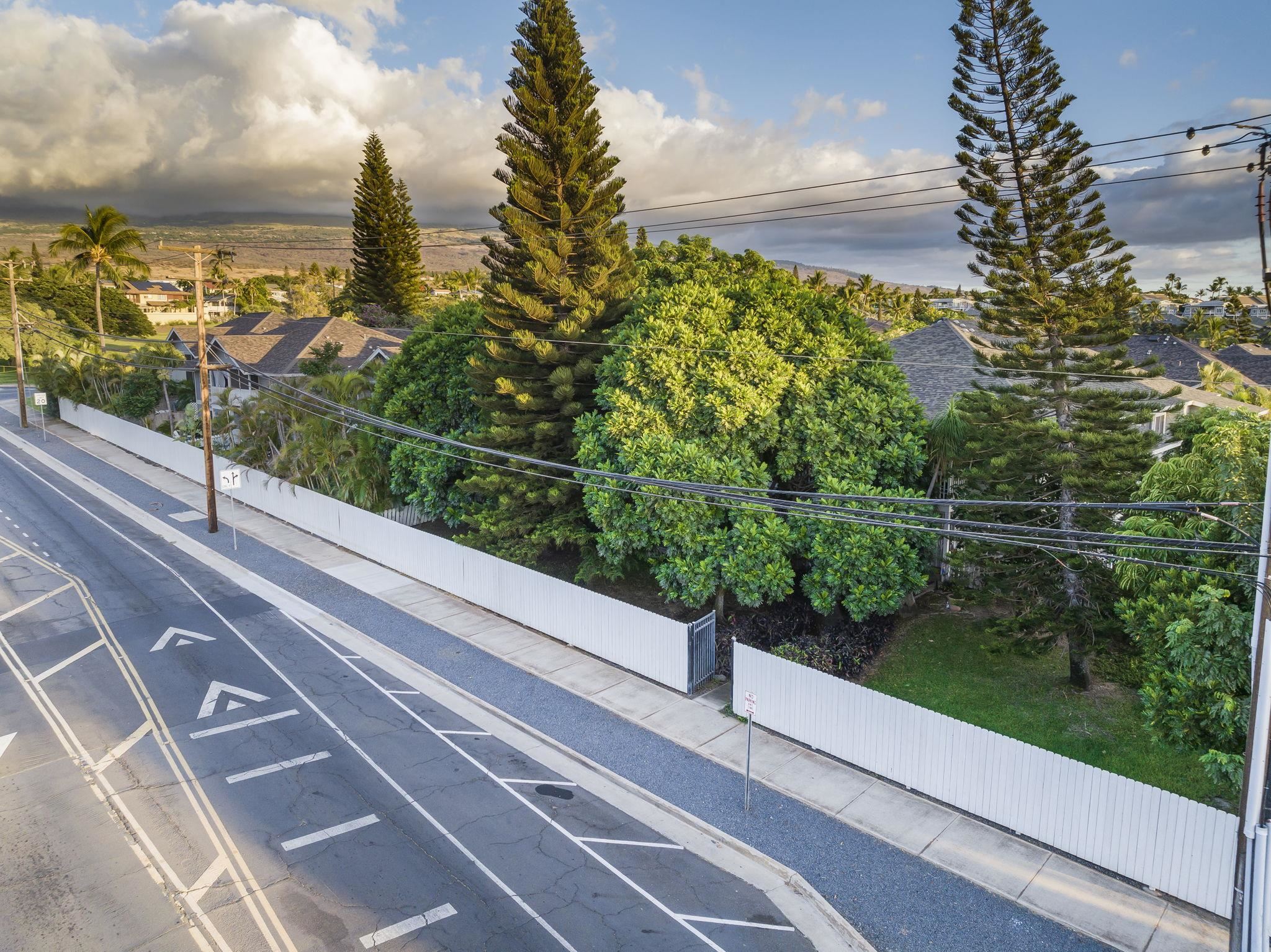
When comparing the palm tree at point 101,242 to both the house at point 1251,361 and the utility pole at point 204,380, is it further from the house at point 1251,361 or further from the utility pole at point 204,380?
the house at point 1251,361

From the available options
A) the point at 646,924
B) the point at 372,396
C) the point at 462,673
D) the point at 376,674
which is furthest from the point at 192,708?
the point at 372,396

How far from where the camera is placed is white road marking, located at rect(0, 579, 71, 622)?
19.4 metres

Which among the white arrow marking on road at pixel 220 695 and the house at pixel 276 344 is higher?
the house at pixel 276 344

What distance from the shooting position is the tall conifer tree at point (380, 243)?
66000 millimetres

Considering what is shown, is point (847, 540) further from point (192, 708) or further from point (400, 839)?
point (192, 708)

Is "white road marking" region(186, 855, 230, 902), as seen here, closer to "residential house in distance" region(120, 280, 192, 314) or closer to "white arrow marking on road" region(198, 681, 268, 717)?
"white arrow marking on road" region(198, 681, 268, 717)

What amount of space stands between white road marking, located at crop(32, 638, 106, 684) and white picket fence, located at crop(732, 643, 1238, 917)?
44.5 feet

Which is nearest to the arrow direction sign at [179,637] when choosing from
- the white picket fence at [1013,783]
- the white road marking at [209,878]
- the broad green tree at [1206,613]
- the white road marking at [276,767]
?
the white road marking at [276,767]

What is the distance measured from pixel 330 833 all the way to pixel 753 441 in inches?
442

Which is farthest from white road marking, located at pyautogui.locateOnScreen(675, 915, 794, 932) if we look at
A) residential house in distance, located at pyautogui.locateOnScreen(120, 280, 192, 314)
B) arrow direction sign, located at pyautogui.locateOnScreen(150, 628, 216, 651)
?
residential house in distance, located at pyautogui.locateOnScreen(120, 280, 192, 314)

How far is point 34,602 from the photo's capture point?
20.3 metres

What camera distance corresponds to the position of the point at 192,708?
49.2 feet

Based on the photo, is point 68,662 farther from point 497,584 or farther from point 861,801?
point 861,801

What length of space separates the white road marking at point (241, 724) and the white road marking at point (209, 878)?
374 cm
